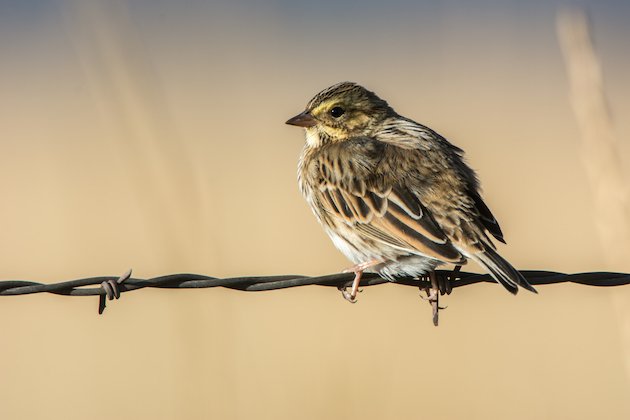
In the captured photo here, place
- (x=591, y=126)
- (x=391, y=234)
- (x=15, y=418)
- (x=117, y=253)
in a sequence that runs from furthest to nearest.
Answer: (x=117, y=253), (x=15, y=418), (x=391, y=234), (x=591, y=126)

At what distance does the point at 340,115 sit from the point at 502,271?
1.82m

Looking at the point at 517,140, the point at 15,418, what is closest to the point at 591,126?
the point at 15,418

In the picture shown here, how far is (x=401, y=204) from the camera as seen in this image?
473 cm

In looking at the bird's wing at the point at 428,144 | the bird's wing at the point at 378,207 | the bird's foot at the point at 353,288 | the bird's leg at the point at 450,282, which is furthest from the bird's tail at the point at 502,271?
the bird's foot at the point at 353,288

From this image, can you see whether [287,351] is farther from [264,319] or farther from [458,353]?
[458,353]

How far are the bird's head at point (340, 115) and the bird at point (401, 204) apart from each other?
10cm

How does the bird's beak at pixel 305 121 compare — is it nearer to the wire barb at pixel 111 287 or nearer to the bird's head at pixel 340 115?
the bird's head at pixel 340 115

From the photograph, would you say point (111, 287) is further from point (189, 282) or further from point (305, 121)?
point (305, 121)

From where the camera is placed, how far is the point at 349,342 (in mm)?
6855

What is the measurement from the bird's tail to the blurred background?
1.27ft

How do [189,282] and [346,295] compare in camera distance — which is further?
[346,295]

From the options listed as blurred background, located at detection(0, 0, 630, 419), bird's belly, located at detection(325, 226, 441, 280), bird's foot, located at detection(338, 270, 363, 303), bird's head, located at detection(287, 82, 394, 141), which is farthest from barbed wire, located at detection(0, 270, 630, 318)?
bird's head, located at detection(287, 82, 394, 141)

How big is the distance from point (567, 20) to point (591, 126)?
51 cm

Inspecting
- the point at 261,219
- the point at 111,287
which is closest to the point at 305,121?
the point at 111,287
